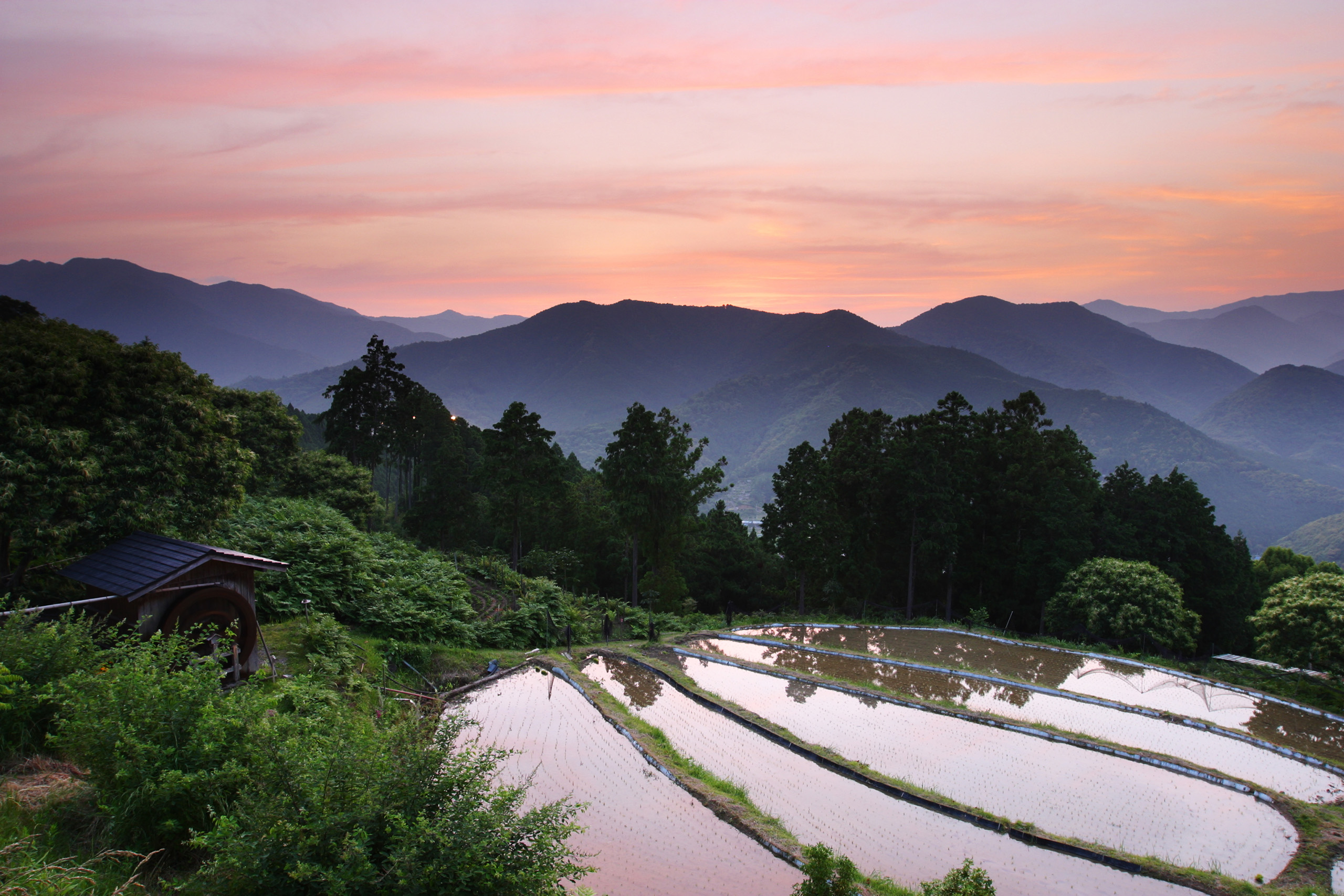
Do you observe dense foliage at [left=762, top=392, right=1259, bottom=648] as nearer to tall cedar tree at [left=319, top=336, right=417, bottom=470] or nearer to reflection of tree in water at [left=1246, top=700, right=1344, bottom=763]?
reflection of tree in water at [left=1246, top=700, right=1344, bottom=763]

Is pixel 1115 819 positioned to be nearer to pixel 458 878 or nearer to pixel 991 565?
pixel 458 878

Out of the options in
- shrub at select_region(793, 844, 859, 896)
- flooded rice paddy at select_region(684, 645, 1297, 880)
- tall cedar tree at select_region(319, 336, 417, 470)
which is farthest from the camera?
tall cedar tree at select_region(319, 336, 417, 470)

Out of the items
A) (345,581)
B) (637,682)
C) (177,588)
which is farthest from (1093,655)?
(177,588)

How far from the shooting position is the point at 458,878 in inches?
215

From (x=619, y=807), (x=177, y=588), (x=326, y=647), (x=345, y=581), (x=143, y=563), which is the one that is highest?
(x=143, y=563)

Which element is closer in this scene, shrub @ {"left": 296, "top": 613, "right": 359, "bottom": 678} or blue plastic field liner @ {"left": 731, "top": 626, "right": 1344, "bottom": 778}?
shrub @ {"left": 296, "top": 613, "right": 359, "bottom": 678}

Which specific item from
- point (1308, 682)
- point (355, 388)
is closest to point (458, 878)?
point (1308, 682)

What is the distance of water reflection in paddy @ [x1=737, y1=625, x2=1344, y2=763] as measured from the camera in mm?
15547

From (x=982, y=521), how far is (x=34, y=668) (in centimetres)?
3316

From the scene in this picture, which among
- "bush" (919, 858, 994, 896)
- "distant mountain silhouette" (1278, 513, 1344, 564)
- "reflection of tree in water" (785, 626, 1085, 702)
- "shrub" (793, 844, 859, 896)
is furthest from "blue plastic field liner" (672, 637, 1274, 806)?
"distant mountain silhouette" (1278, 513, 1344, 564)

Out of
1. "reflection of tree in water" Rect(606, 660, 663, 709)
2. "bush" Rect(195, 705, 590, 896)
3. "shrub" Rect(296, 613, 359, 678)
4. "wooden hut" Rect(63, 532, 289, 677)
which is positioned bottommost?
"reflection of tree in water" Rect(606, 660, 663, 709)

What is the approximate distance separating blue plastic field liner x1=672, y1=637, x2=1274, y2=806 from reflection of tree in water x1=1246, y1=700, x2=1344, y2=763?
3448 millimetres

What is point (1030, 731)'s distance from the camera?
14445 mm

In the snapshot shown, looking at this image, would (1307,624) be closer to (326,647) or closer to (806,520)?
(806,520)
